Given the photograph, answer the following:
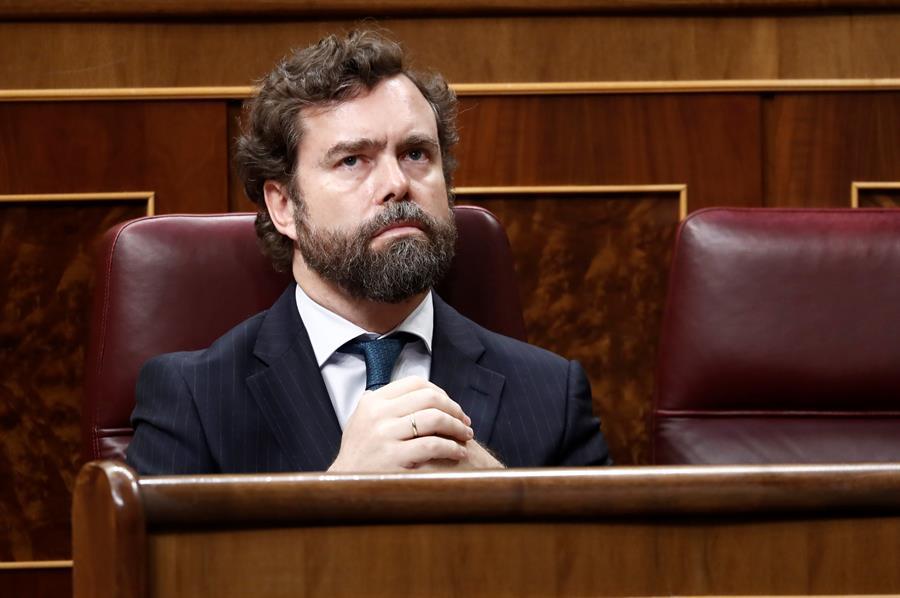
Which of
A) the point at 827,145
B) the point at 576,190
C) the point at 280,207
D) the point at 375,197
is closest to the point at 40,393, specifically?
the point at 280,207

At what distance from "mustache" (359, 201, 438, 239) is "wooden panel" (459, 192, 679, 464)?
327mm

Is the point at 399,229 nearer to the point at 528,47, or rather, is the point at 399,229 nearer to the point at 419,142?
the point at 419,142

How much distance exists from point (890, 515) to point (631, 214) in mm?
836

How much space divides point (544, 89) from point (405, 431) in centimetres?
61

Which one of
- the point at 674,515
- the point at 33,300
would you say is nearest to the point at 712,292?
the point at 674,515

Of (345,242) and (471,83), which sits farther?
(471,83)

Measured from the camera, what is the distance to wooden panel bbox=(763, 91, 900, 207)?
131 cm

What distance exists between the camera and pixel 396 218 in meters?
0.95

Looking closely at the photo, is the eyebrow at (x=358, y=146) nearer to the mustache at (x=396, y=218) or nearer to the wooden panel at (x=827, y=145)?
the mustache at (x=396, y=218)

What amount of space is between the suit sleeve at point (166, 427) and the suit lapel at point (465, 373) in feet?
0.63

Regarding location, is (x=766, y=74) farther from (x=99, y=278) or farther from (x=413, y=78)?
(x=99, y=278)

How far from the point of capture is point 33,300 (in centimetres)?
124

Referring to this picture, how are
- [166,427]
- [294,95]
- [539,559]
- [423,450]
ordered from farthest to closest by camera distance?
[294,95], [166,427], [423,450], [539,559]

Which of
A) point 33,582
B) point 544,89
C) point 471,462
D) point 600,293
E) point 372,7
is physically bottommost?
point 33,582
